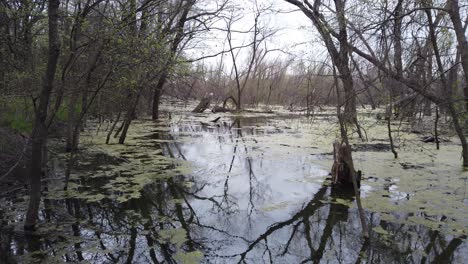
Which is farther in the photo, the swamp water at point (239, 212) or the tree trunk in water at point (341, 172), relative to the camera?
the tree trunk in water at point (341, 172)

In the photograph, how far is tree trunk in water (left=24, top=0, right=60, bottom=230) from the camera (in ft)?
10.5

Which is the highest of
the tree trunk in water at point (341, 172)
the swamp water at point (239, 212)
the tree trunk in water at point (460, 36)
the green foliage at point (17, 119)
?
the tree trunk in water at point (460, 36)

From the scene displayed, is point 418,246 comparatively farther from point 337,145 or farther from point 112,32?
point 112,32

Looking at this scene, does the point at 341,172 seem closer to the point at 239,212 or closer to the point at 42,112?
the point at 239,212

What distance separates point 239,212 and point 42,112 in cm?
238

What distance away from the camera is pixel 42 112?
131 inches

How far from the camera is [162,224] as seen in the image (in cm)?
394

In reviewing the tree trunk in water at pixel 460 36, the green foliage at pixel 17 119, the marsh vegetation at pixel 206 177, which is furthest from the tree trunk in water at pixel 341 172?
the green foliage at pixel 17 119

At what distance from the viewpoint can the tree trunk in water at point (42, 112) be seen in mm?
3192

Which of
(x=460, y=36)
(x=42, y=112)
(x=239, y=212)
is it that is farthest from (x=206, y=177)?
(x=460, y=36)

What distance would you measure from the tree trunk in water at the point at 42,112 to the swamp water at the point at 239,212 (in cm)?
31

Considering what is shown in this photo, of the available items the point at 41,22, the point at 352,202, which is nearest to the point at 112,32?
the point at 41,22

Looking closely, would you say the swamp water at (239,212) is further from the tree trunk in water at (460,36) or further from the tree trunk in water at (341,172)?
the tree trunk in water at (460,36)

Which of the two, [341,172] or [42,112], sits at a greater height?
[42,112]
